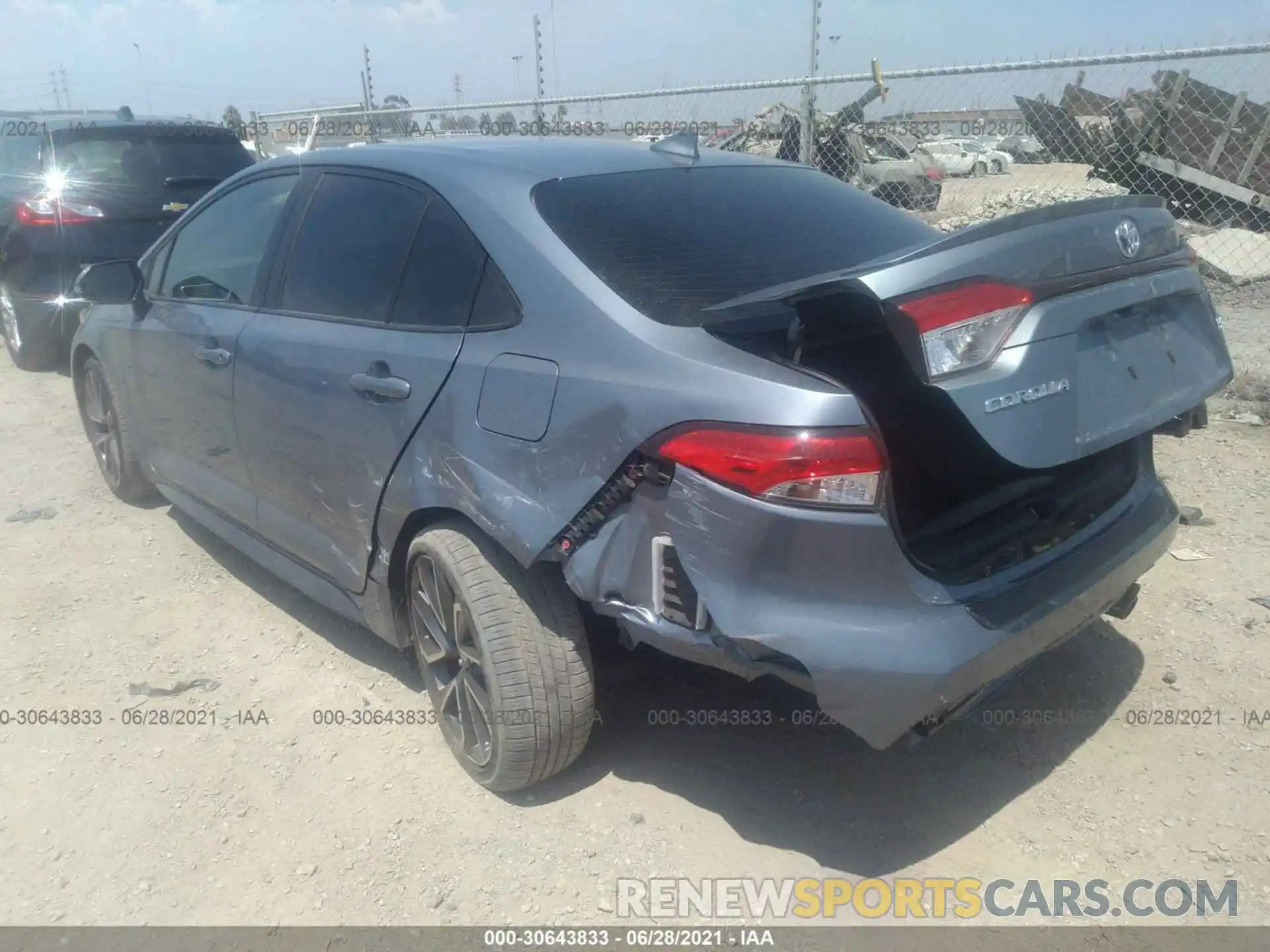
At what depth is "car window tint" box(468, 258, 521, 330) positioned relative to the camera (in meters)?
2.60

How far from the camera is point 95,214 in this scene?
→ 7.07 metres

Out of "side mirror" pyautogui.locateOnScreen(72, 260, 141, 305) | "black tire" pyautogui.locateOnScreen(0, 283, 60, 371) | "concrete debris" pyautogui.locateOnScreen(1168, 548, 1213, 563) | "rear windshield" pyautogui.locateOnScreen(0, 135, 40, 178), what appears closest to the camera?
"concrete debris" pyautogui.locateOnScreen(1168, 548, 1213, 563)

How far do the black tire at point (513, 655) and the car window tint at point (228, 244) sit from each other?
1.49 meters

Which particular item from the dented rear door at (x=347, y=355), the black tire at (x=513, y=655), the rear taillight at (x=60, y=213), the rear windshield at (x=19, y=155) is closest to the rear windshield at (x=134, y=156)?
the rear taillight at (x=60, y=213)

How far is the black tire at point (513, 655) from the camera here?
2.60 metres

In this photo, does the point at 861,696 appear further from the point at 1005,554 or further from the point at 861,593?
the point at 1005,554

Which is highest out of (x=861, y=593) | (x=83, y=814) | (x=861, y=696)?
(x=861, y=593)

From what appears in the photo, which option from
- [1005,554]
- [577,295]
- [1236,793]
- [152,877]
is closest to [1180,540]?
[1236,793]

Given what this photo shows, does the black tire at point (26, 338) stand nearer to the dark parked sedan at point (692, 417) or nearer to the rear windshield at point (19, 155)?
the rear windshield at point (19, 155)

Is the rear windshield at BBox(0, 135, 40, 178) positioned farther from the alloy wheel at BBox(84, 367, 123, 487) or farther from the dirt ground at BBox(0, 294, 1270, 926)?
the dirt ground at BBox(0, 294, 1270, 926)

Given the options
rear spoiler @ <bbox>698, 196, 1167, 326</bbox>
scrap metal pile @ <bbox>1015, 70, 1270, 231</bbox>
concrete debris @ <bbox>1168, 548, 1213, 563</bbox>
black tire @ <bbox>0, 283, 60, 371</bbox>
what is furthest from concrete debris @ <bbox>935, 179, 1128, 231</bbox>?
black tire @ <bbox>0, 283, 60, 371</bbox>

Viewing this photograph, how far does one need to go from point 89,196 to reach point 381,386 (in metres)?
5.52

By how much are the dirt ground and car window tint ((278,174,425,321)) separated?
1268 mm

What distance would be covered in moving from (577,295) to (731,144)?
26.9ft
